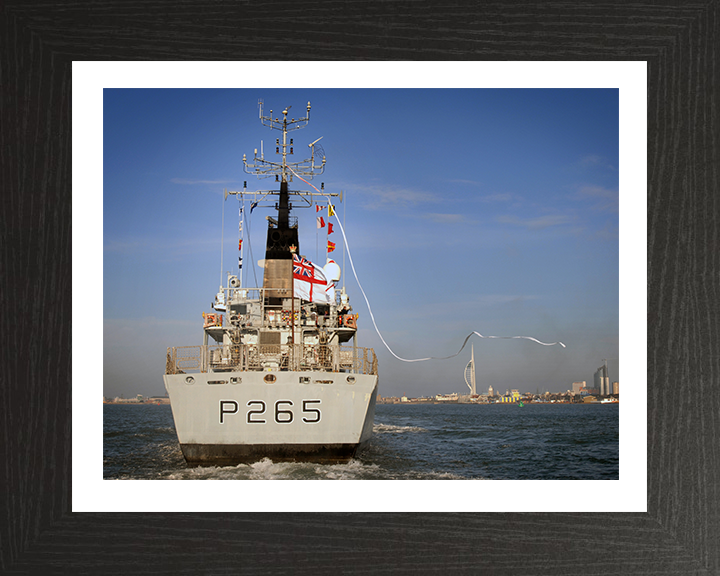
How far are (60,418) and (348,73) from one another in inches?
140

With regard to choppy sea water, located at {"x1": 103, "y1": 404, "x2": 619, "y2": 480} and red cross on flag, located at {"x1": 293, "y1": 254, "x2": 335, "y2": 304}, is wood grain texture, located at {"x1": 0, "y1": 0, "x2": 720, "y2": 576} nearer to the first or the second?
choppy sea water, located at {"x1": 103, "y1": 404, "x2": 619, "y2": 480}

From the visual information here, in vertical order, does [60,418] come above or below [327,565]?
above

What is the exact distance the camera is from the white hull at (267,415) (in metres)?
8.39

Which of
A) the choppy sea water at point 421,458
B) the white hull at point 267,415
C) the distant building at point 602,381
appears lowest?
the choppy sea water at point 421,458

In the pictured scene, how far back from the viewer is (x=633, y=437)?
512cm

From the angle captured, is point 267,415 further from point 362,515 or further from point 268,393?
point 362,515

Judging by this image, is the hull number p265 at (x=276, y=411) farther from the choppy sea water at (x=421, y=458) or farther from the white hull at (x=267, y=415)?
the choppy sea water at (x=421, y=458)

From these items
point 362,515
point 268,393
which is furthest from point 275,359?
point 362,515

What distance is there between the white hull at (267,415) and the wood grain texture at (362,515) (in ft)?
11.0

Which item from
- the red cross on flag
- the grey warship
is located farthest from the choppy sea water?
the red cross on flag

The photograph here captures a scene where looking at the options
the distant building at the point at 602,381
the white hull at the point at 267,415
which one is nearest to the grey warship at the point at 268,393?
the white hull at the point at 267,415

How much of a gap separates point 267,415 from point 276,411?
0.56ft

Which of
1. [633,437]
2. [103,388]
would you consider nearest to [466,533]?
[633,437]

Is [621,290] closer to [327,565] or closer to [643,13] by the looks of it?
[643,13]
